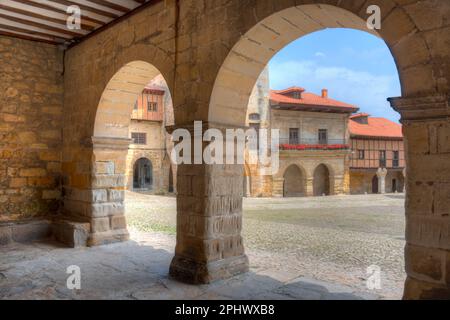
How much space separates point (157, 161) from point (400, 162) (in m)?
18.0

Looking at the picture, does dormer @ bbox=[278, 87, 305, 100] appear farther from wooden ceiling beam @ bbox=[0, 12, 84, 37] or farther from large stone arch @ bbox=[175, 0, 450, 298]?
large stone arch @ bbox=[175, 0, 450, 298]

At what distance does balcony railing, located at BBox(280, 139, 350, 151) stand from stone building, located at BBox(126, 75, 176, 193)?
6.81 meters

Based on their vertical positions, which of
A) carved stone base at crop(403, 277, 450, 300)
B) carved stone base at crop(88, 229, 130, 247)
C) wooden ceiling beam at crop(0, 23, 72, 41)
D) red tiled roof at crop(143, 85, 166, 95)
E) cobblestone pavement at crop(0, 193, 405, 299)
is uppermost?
red tiled roof at crop(143, 85, 166, 95)

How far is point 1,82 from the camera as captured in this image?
18.1 feet

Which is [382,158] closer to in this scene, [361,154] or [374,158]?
[374,158]

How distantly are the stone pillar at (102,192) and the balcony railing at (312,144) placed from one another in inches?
596

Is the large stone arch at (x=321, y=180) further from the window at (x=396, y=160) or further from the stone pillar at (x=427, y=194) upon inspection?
the stone pillar at (x=427, y=194)

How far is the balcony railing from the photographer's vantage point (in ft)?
66.2

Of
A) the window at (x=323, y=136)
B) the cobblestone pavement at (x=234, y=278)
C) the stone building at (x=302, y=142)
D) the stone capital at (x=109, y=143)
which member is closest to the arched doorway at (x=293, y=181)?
the stone building at (x=302, y=142)

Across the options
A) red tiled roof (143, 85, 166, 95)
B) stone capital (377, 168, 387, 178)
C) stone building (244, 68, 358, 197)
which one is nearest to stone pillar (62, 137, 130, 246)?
stone building (244, 68, 358, 197)

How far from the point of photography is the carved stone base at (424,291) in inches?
84.3

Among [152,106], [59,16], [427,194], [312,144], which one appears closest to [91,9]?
[59,16]

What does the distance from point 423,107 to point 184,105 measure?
232cm
